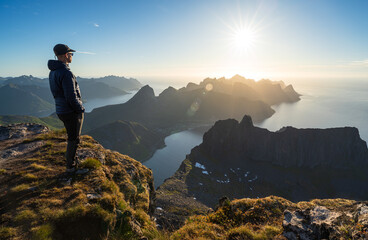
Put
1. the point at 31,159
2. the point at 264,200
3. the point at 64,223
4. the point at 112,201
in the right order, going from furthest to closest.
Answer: the point at 264,200, the point at 31,159, the point at 112,201, the point at 64,223

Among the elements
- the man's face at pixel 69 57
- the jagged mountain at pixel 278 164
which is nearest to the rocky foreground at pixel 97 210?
the man's face at pixel 69 57

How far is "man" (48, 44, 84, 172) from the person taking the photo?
725 cm

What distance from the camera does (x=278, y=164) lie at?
137625 millimetres

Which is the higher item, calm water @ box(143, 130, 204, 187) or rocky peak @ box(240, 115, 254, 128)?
rocky peak @ box(240, 115, 254, 128)

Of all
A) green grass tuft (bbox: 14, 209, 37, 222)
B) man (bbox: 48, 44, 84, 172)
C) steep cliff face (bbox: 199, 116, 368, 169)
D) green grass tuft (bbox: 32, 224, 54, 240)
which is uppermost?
man (bbox: 48, 44, 84, 172)

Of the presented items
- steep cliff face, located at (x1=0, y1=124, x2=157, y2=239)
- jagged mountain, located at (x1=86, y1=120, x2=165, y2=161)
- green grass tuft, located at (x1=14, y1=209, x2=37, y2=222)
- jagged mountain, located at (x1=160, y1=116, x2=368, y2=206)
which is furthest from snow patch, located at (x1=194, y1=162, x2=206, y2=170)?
green grass tuft, located at (x1=14, y1=209, x2=37, y2=222)

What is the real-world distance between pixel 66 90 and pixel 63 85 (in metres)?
0.28

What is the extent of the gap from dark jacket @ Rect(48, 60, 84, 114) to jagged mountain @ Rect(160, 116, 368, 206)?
9358 cm

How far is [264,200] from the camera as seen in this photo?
12547 millimetres


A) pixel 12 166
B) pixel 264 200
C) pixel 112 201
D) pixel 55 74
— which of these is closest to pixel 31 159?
pixel 12 166

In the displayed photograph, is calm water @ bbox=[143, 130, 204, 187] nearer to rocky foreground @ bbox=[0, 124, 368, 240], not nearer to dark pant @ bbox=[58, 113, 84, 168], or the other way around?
rocky foreground @ bbox=[0, 124, 368, 240]

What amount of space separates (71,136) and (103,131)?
200 meters

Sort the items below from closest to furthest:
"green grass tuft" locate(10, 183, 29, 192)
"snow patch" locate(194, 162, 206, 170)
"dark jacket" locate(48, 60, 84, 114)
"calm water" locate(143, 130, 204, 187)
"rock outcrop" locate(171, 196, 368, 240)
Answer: "rock outcrop" locate(171, 196, 368, 240)
"green grass tuft" locate(10, 183, 29, 192)
"dark jacket" locate(48, 60, 84, 114)
"snow patch" locate(194, 162, 206, 170)
"calm water" locate(143, 130, 204, 187)

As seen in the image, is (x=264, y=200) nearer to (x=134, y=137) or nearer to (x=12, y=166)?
(x=12, y=166)
